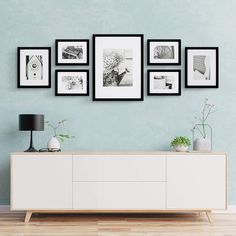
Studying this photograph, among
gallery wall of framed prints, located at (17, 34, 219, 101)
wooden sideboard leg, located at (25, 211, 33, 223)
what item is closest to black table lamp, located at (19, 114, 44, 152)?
gallery wall of framed prints, located at (17, 34, 219, 101)

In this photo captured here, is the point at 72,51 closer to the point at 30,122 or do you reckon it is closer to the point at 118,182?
the point at 30,122

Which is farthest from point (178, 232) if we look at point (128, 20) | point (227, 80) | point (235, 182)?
point (128, 20)

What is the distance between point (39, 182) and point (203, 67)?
2.09m

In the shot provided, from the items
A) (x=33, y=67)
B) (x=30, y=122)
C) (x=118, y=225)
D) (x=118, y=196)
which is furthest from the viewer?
(x=33, y=67)

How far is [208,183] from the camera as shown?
4.33 metres

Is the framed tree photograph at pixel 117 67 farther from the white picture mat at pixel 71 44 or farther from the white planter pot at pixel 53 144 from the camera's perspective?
the white planter pot at pixel 53 144

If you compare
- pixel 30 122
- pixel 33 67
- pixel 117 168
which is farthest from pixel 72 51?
pixel 117 168

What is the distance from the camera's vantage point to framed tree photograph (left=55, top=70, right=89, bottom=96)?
4.75 metres

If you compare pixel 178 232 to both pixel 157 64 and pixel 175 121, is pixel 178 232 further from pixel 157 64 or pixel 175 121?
pixel 157 64

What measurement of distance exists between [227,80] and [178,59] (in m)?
0.57

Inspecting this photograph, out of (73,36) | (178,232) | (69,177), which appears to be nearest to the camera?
(178,232)

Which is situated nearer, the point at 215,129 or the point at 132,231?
the point at 132,231

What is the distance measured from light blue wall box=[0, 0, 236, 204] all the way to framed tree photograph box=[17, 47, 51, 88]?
0.07 meters

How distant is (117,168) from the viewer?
14.2 feet
